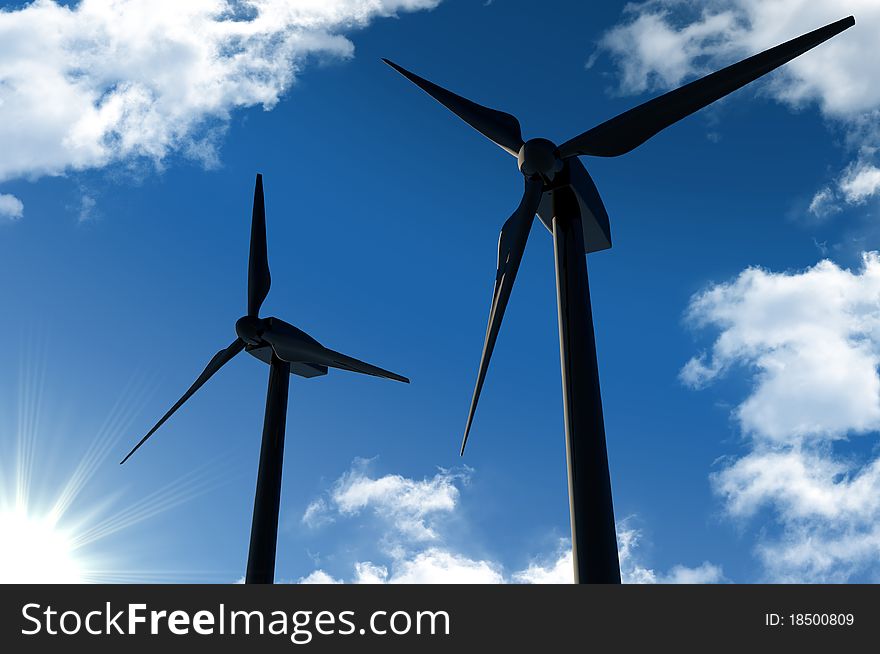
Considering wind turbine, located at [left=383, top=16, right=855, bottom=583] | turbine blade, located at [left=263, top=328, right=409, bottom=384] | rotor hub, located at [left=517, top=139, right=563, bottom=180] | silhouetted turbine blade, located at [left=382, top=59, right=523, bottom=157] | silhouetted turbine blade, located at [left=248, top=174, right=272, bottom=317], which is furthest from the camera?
silhouetted turbine blade, located at [left=248, top=174, right=272, bottom=317]

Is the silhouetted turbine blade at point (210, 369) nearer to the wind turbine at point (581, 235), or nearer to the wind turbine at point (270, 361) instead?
the wind turbine at point (270, 361)

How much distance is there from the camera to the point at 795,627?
7.18 m

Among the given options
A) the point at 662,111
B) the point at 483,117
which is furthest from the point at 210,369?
the point at 662,111

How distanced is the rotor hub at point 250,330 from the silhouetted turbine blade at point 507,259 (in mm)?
13419

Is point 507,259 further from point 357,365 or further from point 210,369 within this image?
point 210,369

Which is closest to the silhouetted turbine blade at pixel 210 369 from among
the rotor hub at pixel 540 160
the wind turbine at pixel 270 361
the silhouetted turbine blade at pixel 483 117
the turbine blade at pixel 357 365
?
the wind turbine at pixel 270 361

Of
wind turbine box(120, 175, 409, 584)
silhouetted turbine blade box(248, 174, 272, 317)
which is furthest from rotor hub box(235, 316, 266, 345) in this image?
silhouetted turbine blade box(248, 174, 272, 317)

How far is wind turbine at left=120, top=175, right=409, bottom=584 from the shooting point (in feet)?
77.2

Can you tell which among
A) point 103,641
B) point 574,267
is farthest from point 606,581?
point 103,641

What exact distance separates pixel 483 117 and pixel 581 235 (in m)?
4.92

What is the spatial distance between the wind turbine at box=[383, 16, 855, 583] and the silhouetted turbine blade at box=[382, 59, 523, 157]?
29 millimetres

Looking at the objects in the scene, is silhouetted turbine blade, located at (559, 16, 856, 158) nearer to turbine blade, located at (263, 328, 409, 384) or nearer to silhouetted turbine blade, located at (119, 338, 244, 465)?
turbine blade, located at (263, 328, 409, 384)

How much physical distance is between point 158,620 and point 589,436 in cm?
751

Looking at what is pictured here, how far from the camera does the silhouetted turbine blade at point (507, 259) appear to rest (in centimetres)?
1314
